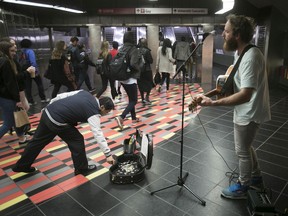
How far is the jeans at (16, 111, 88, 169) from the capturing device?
2.72 m

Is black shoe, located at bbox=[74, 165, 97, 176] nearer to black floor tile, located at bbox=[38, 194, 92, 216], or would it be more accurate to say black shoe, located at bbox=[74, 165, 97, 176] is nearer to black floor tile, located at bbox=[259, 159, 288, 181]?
black floor tile, located at bbox=[38, 194, 92, 216]

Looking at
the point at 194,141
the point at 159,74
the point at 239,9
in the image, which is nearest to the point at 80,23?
the point at 159,74

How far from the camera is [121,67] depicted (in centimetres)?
416

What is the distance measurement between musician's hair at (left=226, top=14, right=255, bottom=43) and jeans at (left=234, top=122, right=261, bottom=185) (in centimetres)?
78

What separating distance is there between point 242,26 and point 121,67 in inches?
97.8

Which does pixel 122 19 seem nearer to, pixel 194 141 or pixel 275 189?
pixel 194 141

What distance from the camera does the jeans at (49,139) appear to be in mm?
2721

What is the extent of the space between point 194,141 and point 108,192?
1840 mm

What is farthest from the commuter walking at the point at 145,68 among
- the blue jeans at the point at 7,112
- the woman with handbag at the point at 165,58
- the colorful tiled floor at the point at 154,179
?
the blue jeans at the point at 7,112

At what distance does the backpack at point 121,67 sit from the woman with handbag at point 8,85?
60.7 inches

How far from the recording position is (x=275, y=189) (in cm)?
258

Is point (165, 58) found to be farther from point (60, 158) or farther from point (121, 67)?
point (60, 158)

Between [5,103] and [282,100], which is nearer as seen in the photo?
[5,103]

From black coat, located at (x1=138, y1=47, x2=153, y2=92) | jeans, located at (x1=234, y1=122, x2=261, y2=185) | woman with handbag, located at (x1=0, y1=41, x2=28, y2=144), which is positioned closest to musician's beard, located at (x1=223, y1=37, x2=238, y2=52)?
jeans, located at (x1=234, y1=122, x2=261, y2=185)
